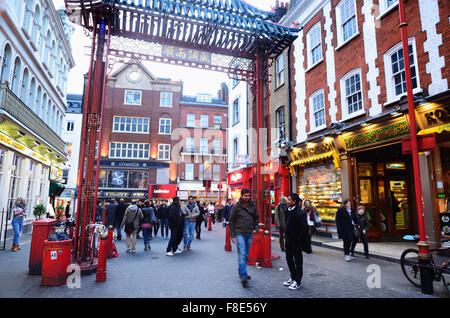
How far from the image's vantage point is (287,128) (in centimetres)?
1700

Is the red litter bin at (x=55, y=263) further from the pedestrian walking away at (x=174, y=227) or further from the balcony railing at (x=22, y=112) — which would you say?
the balcony railing at (x=22, y=112)

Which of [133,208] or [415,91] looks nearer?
[415,91]

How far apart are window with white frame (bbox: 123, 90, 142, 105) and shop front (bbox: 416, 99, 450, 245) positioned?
1421 inches

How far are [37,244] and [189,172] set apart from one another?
33576 millimetres

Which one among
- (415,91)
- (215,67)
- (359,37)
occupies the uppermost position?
(359,37)

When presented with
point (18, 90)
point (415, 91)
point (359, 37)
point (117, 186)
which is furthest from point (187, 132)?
point (415, 91)

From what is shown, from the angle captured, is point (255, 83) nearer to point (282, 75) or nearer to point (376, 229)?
point (376, 229)

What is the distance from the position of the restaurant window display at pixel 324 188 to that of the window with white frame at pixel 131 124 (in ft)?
93.5

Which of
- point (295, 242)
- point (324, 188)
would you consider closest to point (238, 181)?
point (324, 188)

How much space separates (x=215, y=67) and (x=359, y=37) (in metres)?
6.87

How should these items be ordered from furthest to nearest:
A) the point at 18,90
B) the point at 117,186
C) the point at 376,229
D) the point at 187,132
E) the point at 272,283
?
the point at 187,132
the point at 117,186
the point at 18,90
the point at 376,229
the point at 272,283

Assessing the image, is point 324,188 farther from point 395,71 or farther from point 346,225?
point 395,71

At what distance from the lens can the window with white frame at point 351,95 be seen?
12016 mm

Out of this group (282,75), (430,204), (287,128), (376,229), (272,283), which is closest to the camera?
(272,283)
